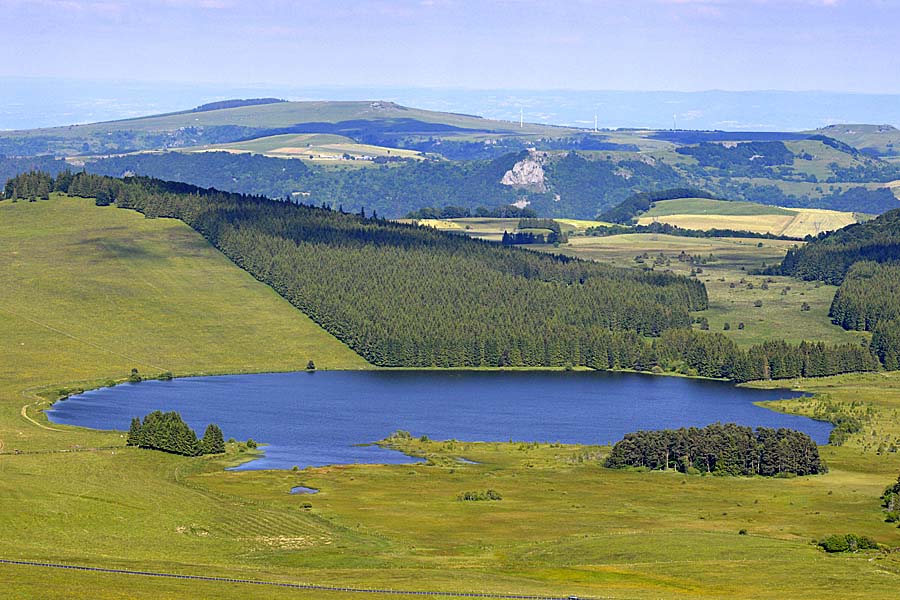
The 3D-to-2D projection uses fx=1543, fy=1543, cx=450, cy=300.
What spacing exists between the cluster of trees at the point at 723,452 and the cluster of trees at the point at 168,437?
45.2 meters

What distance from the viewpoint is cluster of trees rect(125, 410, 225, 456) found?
6732 inches

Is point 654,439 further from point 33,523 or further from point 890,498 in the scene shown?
point 33,523

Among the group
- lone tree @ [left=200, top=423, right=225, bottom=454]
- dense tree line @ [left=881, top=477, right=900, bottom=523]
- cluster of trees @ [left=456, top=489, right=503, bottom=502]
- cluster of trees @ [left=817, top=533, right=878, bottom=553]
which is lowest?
lone tree @ [left=200, top=423, right=225, bottom=454]

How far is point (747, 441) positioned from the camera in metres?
167

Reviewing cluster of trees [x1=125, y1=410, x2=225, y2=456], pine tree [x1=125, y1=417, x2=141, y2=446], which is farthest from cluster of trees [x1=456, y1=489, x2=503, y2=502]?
pine tree [x1=125, y1=417, x2=141, y2=446]

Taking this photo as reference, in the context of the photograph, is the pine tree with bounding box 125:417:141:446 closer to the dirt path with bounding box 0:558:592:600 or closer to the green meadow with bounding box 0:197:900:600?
the green meadow with bounding box 0:197:900:600

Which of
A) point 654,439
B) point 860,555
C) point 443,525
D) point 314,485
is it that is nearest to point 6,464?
point 314,485

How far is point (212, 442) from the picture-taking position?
569 feet

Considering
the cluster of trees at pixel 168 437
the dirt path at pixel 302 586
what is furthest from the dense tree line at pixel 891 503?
the cluster of trees at pixel 168 437

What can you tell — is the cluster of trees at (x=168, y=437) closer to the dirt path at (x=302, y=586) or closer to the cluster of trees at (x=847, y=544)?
the dirt path at (x=302, y=586)

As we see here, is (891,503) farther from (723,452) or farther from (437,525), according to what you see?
(437,525)

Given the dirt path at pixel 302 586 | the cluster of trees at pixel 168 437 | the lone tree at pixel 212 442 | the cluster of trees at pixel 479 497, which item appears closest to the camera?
the dirt path at pixel 302 586

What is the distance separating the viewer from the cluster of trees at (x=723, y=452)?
544 feet

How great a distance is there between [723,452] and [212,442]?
5669 centimetres
